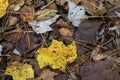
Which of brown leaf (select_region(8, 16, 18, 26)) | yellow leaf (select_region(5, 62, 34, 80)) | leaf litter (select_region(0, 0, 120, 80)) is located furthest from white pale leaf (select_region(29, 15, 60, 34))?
yellow leaf (select_region(5, 62, 34, 80))

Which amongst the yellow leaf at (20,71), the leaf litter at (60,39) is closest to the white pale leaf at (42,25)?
the leaf litter at (60,39)

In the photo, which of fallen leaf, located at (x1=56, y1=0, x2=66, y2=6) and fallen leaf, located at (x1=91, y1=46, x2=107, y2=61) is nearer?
fallen leaf, located at (x1=91, y1=46, x2=107, y2=61)

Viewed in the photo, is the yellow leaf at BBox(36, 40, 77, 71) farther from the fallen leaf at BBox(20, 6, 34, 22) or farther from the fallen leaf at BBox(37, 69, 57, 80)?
the fallen leaf at BBox(20, 6, 34, 22)

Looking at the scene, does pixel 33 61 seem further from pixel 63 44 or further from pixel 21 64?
pixel 63 44

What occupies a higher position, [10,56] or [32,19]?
[32,19]

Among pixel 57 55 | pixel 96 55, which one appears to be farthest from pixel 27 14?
pixel 96 55

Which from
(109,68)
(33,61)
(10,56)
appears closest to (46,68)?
(33,61)

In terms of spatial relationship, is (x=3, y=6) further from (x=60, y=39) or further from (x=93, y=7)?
(x=93, y=7)
